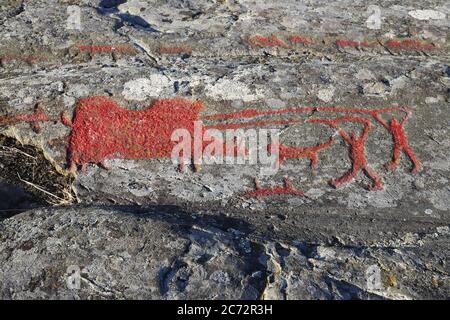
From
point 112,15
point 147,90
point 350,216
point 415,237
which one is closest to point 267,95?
point 147,90

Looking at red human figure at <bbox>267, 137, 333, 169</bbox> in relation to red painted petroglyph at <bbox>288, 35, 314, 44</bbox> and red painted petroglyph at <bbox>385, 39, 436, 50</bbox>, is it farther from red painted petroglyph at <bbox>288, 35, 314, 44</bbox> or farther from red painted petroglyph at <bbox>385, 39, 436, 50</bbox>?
red painted petroglyph at <bbox>385, 39, 436, 50</bbox>

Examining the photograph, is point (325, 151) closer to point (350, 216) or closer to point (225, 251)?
point (350, 216)

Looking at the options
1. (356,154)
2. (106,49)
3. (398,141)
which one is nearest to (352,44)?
(398,141)

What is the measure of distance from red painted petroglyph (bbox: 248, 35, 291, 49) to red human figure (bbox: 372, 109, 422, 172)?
1.17 m

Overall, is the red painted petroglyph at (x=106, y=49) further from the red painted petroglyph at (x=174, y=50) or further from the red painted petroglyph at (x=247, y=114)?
the red painted petroglyph at (x=247, y=114)

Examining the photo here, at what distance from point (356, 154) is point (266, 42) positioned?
59.3 inches

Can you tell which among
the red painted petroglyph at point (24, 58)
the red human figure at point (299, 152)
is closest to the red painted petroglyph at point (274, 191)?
the red human figure at point (299, 152)

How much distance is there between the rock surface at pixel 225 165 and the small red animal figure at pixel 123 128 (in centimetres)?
1

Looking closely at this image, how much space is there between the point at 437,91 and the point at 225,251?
7.77ft

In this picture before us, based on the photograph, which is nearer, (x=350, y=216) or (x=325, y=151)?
(x=350, y=216)

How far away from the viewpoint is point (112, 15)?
192 inches

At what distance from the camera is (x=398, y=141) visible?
3775mm

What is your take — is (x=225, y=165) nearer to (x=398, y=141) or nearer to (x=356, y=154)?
(x=356, y=154)

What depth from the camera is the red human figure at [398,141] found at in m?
3.65
